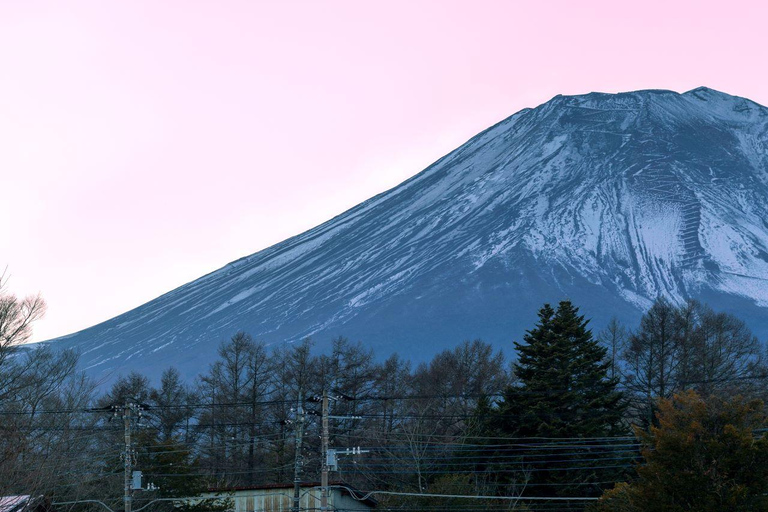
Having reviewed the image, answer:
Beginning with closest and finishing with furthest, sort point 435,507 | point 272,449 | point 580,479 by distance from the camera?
point 435,507 < point 580,479 < point 272,449

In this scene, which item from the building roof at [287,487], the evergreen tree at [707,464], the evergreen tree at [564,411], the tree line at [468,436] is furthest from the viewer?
the evergreen tree at [564,411]

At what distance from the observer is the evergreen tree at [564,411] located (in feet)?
143

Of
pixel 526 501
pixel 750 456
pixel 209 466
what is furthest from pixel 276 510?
pixel 750 456

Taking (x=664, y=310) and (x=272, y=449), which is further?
(x=664, y=310)

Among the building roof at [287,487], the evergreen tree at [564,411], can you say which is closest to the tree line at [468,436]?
the evergreen tree at [564,411]

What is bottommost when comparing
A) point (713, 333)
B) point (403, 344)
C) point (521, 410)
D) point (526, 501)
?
point (526, 501)

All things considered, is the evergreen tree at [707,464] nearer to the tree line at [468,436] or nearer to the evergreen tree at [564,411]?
the tree line at [468,436]

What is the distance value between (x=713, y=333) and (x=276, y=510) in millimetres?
45184

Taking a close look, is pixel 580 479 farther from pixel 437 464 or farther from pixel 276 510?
pixel 276 510

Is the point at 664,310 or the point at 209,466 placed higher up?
the point at 664,310

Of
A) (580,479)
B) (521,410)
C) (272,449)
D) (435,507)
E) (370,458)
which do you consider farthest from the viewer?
(272,449)

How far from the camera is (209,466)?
194 feet

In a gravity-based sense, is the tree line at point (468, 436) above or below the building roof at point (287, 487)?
above

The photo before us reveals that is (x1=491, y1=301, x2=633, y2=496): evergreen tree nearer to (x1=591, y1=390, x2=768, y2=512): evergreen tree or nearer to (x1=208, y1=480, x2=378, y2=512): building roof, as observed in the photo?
(x1=208, y1=480, x2=378, y2=512): building roof
